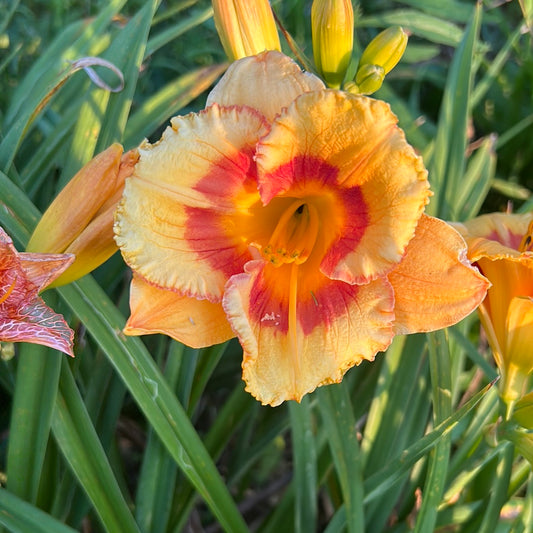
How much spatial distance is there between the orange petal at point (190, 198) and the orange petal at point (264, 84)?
0.03m

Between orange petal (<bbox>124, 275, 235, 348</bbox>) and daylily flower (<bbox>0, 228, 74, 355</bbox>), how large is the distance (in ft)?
0.25

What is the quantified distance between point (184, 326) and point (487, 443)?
479 millimetres

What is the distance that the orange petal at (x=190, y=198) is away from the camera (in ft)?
2.19

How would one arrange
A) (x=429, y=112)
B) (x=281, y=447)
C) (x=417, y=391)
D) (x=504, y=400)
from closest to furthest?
(x=504, y=400) < (x=417, y=391) < (x=281, y=447) < (x=429, y=112)

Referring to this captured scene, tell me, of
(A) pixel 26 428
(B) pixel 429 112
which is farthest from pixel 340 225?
(B) pixel 429 112

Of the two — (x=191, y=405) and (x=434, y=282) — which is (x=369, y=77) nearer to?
(x=434, y=282)

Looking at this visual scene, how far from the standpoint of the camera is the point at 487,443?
2.92ft

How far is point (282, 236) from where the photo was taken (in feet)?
2.56

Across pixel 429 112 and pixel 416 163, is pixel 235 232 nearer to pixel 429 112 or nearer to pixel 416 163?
pixel 416 163

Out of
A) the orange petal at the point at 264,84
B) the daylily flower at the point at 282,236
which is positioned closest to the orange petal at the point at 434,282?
the daylily flower at the point at 282,236

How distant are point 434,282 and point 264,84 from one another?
298mm

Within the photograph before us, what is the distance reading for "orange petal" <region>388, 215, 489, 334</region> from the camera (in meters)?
0.71

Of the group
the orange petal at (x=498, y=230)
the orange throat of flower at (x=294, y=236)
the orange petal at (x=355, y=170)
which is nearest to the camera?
the orange petal at (x=355, y=170)

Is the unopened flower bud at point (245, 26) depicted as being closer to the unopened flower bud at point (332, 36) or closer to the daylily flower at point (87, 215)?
the unopened flower bud at point (332, 36)
